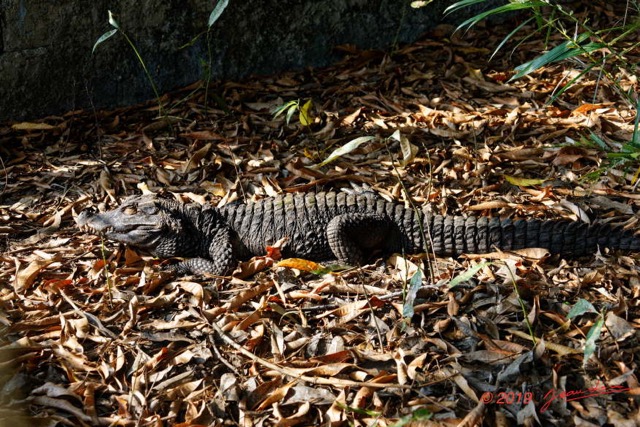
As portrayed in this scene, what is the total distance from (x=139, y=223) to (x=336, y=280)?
1.36 m

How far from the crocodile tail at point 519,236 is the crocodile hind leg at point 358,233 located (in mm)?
240

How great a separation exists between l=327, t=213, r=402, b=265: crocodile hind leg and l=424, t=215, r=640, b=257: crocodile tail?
24 cm

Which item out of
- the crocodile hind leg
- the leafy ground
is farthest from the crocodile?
the leafy ground

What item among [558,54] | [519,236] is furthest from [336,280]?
[558,54]

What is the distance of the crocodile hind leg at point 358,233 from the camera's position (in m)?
4.11

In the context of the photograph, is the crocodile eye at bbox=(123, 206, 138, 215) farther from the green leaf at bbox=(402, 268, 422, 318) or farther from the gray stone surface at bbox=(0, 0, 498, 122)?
the green leaf at bbox=(402, 268, 422, 318)

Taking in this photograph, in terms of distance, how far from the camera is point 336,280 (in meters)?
3.75

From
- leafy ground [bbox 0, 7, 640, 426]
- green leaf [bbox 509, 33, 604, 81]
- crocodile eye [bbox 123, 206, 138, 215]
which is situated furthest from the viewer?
crocodile eye [bbox 123, 206, 138, 215]

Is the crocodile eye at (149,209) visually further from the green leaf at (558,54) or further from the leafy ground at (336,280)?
the green leaf at (558,54)

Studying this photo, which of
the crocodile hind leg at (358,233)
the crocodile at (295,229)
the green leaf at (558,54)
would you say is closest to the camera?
the green leaf at (558,54)

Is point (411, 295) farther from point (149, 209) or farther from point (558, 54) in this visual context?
point (149, 209)

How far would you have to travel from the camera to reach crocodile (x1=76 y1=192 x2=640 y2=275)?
3980mm

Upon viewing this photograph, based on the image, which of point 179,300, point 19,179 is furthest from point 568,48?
point 19,179

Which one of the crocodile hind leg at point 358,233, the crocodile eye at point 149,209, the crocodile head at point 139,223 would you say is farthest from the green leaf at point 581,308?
the crocodile eye at point 149,209
